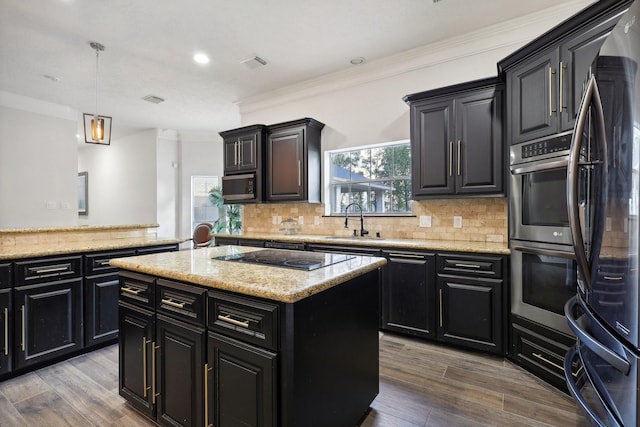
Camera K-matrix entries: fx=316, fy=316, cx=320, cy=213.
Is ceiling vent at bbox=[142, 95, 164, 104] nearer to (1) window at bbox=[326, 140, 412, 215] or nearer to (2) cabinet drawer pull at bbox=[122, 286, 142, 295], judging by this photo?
(1) window at bbox=[326, 140, 412, 215]

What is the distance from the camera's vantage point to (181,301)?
5.17ft

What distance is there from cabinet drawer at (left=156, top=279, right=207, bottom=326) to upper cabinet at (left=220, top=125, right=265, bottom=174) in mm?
2930

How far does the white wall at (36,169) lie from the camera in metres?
4.81

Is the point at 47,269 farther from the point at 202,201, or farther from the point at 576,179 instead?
the point at 202,201

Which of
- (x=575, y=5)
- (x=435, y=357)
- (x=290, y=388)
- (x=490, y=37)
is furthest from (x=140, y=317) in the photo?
(x=575, y=5)

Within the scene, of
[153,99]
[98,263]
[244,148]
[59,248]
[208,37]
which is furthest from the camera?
[153,99]

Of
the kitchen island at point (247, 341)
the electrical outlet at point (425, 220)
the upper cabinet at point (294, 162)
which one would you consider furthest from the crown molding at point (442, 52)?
the kitchen island at point (247, 341)

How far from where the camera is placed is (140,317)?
70.6 inches

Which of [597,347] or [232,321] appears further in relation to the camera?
[232,321]

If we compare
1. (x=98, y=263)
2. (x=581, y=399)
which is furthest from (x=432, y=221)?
(x=98, y=263)

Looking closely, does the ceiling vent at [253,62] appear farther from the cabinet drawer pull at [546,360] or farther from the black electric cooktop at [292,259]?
the cabinet drawer pull at [546,360]

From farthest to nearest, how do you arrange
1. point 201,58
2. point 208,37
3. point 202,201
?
1. point 202,201
2. point 201,58
3. point 208,37

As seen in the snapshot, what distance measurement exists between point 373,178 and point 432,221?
3.14 ft

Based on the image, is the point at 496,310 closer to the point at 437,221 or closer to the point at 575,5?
the point at 437,221
